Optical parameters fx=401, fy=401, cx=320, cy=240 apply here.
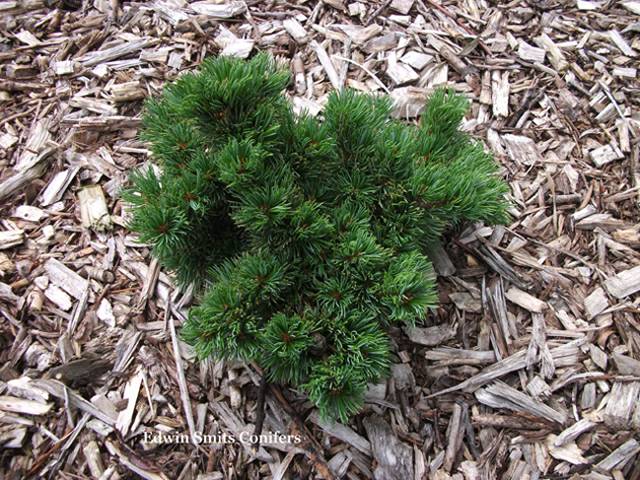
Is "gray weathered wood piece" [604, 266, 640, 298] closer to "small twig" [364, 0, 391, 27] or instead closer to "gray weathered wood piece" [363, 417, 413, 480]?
"gray weathered wood piece" [363, 417, 413, 480]

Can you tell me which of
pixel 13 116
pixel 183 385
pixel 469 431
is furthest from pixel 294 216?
pixel 13 116

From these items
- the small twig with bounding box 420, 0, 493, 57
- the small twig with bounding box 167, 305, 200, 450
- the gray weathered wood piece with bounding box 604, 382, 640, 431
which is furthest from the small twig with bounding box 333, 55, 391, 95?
the gray weathered wood piece with bounding box 604, 382, 640, 431

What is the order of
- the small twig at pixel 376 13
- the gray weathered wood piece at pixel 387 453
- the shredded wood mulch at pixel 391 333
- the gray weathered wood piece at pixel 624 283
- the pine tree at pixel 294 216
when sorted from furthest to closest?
the small twig at pixel 376 13, the gray weathered wood piece at pixel 624 283, the shredded wood mulch at pixel 391 333, the gray weathered wood piece at pixel 387 453, the pine tree at pixel 294 216

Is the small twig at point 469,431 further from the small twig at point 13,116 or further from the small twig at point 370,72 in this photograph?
the small twig at point 13,116

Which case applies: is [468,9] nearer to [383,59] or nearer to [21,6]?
[383,59]

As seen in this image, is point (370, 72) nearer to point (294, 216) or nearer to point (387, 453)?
point (294, 216)

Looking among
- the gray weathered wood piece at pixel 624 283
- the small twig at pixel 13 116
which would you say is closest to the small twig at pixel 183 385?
the small twig at pixel 13 116
